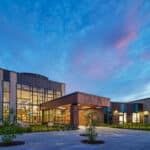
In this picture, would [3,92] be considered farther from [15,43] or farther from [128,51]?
[128,51]

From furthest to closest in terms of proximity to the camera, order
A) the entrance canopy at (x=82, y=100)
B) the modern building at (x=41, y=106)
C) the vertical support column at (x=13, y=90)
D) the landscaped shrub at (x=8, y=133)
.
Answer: the vertical support column at (x=13, y=90) → the modern building at (x=41, y=106) → the entrance canopy at (x=82, y=100) → the landscaped shrub at (x=8, y=133)

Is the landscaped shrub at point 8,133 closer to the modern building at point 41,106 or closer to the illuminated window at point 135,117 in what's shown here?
the modern building at point 41,106

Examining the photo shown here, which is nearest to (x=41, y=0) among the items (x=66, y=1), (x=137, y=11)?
(x=66, y=1)

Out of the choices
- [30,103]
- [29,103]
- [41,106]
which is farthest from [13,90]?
[41,106]

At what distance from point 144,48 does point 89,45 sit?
235 inches

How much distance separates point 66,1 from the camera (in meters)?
17.6

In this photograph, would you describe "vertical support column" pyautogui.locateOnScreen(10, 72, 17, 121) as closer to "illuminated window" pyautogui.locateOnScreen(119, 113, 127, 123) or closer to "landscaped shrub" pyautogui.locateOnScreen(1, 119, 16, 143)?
"illuminated window" pyautogui.locateOnScreen(119, 113, 127, 123)

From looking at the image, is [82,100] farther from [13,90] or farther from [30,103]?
[30,103]

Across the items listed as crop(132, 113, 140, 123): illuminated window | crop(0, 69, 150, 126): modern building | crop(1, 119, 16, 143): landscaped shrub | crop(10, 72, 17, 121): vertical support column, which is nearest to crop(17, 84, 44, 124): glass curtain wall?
crop(0, 69, 150, 126): modern building

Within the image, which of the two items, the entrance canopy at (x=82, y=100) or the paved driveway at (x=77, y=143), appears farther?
the entrance canopy at (x=82, y=100)

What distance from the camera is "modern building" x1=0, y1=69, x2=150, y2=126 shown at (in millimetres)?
45250

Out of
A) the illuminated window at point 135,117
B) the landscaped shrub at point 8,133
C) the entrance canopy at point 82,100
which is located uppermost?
the entrance canopy at point 82,100

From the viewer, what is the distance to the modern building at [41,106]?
148 feet

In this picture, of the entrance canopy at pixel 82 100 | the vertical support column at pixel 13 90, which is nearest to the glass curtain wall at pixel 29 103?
the vertical support column at pixel 13 90
